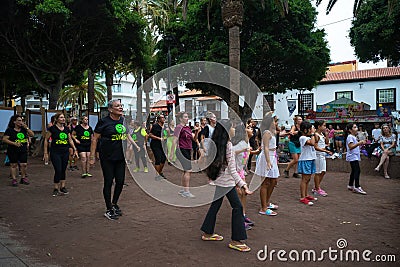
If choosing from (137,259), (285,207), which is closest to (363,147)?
(285,207)

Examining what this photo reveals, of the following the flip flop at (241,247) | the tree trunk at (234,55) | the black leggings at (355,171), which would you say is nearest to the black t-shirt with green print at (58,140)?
the flip flop at (241,247)

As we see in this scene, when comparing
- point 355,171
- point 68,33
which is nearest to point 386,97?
point 68,33

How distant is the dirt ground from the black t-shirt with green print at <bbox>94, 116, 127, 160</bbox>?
1.03 meters

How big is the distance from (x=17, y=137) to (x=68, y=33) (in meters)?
9.52

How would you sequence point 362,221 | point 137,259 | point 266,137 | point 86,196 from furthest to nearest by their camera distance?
point 86,196 → point 266,137 → point 362,221 → point 137,259

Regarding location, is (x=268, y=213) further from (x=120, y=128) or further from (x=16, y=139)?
(x=16, y=139)

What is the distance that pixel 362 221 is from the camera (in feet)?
19.3

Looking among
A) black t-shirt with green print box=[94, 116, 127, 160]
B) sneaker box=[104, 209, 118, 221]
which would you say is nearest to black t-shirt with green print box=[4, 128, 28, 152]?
black t-shirt with green print box=[94, 116, 127, 160]

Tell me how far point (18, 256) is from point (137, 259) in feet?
4.56

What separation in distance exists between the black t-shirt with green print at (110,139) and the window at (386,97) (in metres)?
33.6

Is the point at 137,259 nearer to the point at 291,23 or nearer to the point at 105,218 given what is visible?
the point at 105,218

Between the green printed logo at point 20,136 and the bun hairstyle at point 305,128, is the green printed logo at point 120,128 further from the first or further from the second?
the green printed logo at point 20,136

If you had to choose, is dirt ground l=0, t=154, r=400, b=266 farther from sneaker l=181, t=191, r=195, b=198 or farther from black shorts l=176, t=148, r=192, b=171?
black shorts l=176, t=148, r=192, b=171

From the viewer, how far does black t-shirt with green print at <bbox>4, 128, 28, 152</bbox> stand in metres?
8.54
